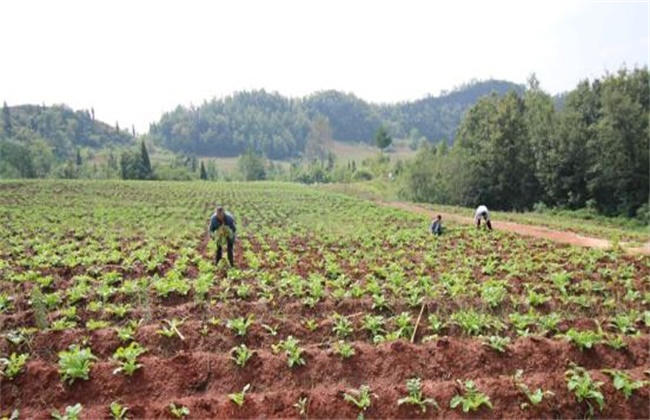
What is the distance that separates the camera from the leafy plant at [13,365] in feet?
24.5

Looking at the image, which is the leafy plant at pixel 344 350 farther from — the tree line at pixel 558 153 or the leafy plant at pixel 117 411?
the tree line at pixel 558 153

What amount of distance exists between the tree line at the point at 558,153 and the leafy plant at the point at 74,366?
41.2 metres

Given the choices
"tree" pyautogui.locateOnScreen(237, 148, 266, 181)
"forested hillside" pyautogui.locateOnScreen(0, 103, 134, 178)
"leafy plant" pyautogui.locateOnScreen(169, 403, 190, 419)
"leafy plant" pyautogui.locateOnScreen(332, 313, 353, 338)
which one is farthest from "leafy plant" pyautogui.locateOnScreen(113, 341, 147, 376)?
"tree" pyautogui.locateOnScreen(237, 148, 266, 181)

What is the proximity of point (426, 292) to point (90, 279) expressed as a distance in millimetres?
8376

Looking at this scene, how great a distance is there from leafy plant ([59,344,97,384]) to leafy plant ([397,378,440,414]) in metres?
4.53

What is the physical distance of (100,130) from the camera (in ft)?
533

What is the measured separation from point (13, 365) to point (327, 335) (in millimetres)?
4969

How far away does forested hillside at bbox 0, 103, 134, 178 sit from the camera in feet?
267

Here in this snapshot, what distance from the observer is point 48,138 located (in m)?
136

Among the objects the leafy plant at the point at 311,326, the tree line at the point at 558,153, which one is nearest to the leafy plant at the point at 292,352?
the leafy plant at the point at 311,326

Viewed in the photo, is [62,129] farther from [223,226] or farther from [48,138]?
[223,226]

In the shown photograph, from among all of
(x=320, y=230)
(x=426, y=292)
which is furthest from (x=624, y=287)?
(x=320, y=230)

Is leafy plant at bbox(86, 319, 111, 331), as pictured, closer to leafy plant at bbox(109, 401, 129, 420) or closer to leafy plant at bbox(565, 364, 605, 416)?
leafy plant at bbox(109, 401, 129, 420)

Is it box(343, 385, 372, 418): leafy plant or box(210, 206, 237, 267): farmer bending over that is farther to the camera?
box(210, 206, 237, 267): farmer bending over
